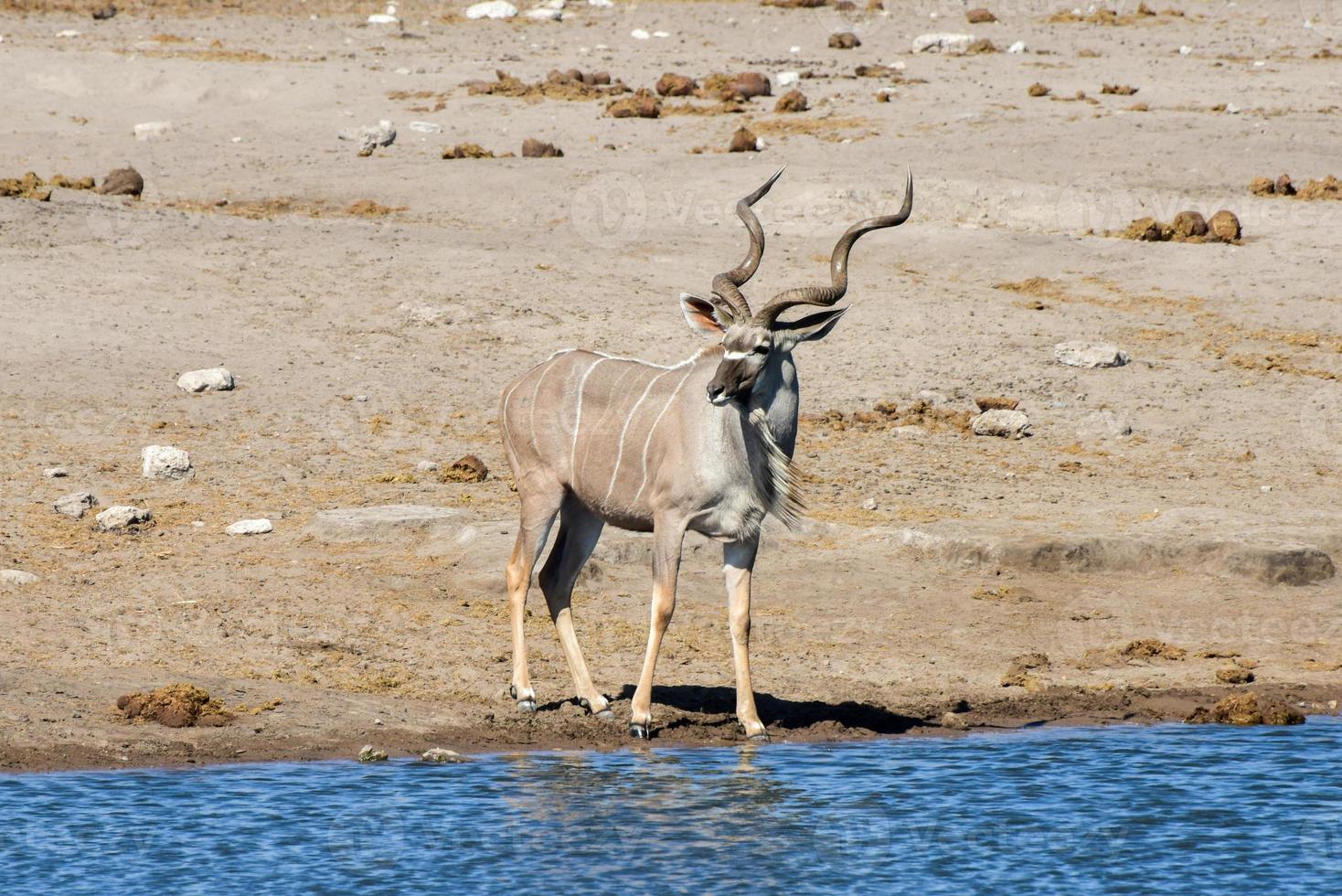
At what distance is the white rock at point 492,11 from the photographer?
38062mm

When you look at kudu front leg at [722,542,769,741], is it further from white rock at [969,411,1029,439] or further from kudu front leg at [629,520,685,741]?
white rock at [969,411,1029,439]

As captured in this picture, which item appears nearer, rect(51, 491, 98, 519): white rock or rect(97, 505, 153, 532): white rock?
rect(97, 505, 153, 532): white rock

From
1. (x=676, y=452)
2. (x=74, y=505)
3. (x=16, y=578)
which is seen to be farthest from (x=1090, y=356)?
(x=16, y=578)

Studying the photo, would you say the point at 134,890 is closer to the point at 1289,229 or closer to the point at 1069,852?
the point at 1069,852

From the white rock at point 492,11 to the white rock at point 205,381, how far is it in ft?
73.5

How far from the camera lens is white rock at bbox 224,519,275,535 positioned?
43.4ft

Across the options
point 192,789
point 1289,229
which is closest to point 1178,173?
point 1289,229

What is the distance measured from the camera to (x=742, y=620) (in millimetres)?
10039

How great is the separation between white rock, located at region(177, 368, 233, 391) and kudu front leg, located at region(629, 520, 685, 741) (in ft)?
25.7

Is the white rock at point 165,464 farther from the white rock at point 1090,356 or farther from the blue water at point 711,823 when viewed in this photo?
the white rock at point 1090,356

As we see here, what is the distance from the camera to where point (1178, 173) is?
24.5 metres

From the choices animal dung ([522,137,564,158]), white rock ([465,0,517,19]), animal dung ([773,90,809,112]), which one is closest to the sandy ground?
animal dung ([522,137,564,158])

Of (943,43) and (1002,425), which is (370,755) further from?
(943,43)

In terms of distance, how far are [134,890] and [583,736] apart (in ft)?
10.3
